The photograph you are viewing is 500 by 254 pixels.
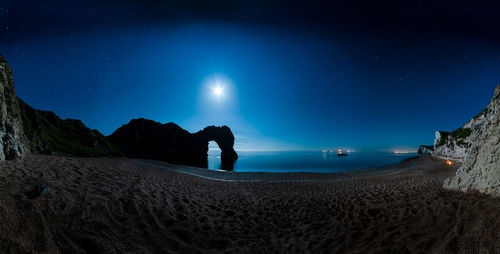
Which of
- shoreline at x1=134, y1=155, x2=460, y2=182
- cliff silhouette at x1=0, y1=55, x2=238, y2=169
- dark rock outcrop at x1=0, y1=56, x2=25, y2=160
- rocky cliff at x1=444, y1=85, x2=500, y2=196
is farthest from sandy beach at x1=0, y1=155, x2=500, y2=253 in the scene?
shoreline at x1=134, y1=155, x2=460, y2=182

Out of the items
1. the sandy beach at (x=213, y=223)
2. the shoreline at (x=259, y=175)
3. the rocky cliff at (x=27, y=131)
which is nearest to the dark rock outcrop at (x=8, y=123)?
the rocky cliff at (x=27, y=131)

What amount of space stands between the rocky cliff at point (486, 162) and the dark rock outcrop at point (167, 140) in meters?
74.3

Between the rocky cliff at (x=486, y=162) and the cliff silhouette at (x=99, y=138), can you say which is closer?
the rocky cliff at (x=486, y=162)

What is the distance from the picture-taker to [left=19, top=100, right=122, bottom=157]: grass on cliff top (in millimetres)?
16891

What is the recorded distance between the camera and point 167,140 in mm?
87500

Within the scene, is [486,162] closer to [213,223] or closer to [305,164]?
[213,223]

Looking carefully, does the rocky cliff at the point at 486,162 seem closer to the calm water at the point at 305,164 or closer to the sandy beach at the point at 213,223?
the sandy beach at the point at 213,223

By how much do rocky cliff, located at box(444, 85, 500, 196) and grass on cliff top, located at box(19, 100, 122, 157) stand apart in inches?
1077

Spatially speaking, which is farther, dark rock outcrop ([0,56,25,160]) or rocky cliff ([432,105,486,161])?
rocky cliff ([432,105,486,161])

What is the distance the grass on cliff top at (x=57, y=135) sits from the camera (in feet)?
55.4

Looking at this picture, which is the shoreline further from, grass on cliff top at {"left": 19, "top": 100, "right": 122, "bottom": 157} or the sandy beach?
the sandy beach

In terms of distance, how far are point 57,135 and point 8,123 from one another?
16384mm

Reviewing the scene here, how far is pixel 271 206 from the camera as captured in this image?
9.48 metres

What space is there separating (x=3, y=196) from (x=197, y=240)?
5.30 metres
